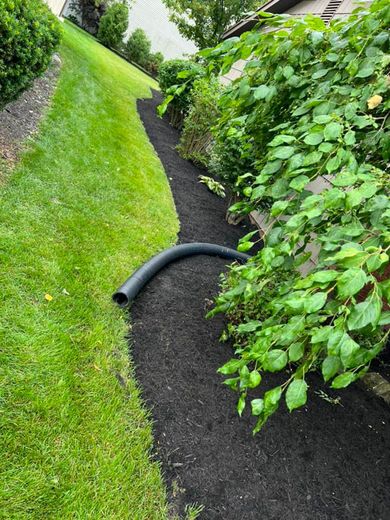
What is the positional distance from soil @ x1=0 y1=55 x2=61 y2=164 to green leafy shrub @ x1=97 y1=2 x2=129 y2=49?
19.2 m

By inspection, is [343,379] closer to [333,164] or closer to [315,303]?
[315,303]

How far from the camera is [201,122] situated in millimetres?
7801

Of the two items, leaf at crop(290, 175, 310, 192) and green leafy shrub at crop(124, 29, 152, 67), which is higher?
green leafy shrub at crop(124, 29, 152, 67)

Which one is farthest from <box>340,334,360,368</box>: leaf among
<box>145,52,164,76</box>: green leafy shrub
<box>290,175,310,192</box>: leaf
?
<box>145,52,164,76</box>: green leafy shrub

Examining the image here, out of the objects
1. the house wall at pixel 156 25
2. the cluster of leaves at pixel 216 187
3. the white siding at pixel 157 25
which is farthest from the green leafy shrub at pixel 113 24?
the cluster of leaves at pixel 216 187

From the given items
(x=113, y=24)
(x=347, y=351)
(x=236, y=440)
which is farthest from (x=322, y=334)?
(x=113, y=24)

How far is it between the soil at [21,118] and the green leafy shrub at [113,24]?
1923 cm

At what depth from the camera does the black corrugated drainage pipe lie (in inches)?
124

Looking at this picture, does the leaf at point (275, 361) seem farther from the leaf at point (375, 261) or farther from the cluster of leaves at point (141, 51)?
the cluster of leaves at point (141, 51)

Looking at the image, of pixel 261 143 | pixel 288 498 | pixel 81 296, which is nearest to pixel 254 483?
pixel 288 498

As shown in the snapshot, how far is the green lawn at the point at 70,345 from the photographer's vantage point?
176 centimetres

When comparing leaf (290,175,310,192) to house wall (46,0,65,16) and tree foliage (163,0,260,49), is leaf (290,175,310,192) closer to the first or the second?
house wall (46,0,65,16)

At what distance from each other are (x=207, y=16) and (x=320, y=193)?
72.3ft

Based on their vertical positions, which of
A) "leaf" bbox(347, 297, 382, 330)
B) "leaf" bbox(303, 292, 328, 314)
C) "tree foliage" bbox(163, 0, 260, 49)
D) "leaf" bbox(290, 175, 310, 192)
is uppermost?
"tree foliage" bbox(163, 0, 260, 49)
